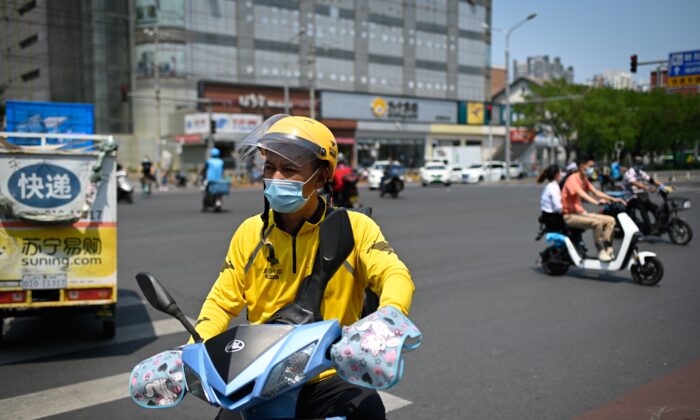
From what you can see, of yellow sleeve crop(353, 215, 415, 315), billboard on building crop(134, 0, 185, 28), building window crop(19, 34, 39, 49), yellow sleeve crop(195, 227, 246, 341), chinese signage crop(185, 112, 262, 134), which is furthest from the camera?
building window crop(19, 34, 39, 49)

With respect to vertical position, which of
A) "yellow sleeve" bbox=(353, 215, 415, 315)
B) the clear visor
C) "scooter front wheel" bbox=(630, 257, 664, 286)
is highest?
the clear visor

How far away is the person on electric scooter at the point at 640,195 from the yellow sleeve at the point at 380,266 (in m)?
11.3

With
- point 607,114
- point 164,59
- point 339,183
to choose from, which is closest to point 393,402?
point 339,183

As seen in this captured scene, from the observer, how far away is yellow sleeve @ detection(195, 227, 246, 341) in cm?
256

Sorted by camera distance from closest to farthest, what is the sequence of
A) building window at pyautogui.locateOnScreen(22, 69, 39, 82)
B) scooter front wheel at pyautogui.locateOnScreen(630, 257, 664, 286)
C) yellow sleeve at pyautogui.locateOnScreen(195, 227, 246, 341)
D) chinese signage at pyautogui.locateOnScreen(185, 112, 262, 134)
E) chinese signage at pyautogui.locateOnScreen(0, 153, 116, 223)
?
yellow sleeve at pyautogui.locateOnScreen(195, 227, 246, 341) < chinese signage at pyautogui.locateOnScreen(0, 153, 116, 223) < scooter front wheel at pyautogui.locateOnScreen(630, 257, 664, 286) < chinese signage at pyautogui.locateOnScreen(185, 112, 262, 134) < building window at pyautogui.locateOnScreen(22, 69, 39, 82)

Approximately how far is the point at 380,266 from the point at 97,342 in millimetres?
4524

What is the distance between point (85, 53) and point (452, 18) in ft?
127

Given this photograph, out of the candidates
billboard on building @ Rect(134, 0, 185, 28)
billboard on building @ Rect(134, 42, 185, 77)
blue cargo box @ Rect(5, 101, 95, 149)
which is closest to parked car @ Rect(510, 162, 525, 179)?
billboard on building @ Rect(134, 42, 185, 77)

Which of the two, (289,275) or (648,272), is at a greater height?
(289,275)

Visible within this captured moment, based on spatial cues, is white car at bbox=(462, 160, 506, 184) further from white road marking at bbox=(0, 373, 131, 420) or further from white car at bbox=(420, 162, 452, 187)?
white road marking at bbox=(0, 373, 131, 420)

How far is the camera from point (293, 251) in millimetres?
2516

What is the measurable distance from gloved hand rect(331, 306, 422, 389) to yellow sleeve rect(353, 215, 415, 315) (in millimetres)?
398

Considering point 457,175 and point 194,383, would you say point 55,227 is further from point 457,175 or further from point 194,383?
point 457,175

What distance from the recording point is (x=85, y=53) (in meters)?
50.6
